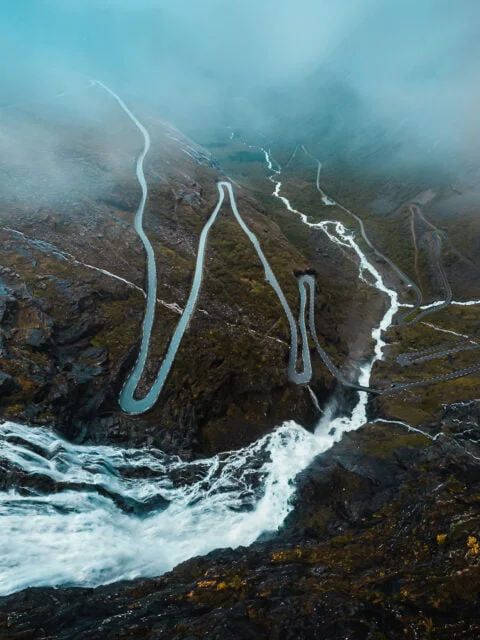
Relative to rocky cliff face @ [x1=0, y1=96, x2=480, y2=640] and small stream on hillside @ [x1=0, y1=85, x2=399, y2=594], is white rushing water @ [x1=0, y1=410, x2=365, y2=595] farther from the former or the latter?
rocky cliff face @ [x1=0, y1=96, x2=480, y2=640]

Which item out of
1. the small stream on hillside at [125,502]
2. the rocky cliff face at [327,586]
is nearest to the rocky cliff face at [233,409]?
the rocky cliff face at [327,586]

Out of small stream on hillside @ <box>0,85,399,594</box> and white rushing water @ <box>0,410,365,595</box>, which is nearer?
white rushing water @ <box>0,410,365,595</box>

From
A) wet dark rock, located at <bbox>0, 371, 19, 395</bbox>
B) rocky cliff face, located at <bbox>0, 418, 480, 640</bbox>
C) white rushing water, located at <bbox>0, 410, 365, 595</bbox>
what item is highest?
wet dark rock, located at <bbox>0, 371, 19, 395</bbox>

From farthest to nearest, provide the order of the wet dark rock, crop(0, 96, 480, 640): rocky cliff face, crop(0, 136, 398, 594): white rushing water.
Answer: the wet dark rock
crop(0, 136, 398, 594): white rushing water
crop(0, 96, 480, 640): rocky cliff face

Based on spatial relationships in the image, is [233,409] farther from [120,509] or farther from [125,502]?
[120,509]

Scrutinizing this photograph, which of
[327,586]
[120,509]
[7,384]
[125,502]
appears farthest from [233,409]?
[327,586]

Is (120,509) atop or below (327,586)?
atop

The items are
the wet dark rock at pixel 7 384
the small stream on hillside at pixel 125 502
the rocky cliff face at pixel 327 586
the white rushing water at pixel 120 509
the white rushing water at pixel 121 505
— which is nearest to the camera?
the rocky cliff face at pixel 327 586

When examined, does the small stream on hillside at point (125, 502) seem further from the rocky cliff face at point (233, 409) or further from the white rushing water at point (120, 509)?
the rocky cliff face at point (233, 409)

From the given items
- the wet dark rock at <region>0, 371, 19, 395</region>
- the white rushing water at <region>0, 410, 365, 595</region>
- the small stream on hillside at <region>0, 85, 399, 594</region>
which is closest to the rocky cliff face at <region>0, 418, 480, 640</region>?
the white rushing water at <region>0, 410, 365, 595</region>
